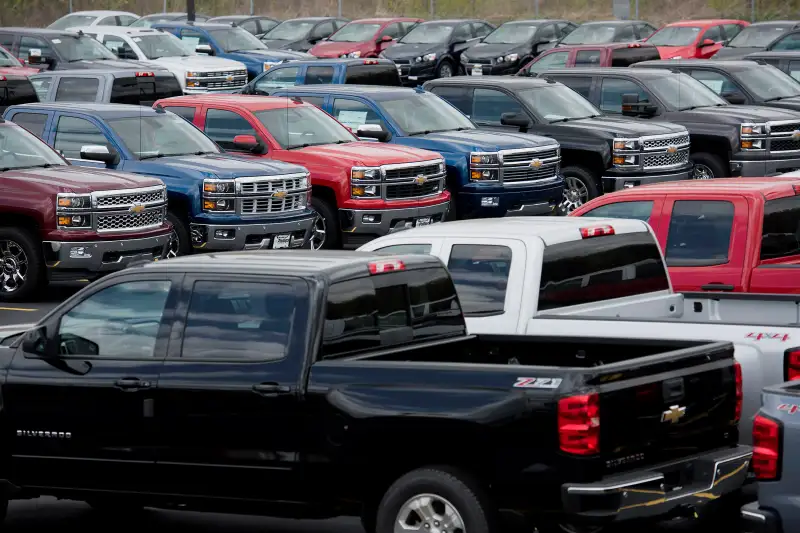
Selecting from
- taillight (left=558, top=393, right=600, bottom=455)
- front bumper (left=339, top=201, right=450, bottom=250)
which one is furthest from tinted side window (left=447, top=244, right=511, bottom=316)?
front bumper (left=339, top=201, right=450, bottom=250)

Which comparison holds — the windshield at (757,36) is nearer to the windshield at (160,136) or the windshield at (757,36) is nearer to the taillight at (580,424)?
the windshield at (160,136)

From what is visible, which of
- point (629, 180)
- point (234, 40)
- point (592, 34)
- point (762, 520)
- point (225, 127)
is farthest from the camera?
point (592, 34)

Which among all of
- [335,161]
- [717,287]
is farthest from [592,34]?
[717,287]

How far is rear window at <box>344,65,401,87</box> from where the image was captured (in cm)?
2917

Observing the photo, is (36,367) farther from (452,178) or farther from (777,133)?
(777,133)

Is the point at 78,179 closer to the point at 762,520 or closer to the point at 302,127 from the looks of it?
the point at 302,127

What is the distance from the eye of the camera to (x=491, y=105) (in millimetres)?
24266

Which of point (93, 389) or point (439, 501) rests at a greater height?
point (93, 389)

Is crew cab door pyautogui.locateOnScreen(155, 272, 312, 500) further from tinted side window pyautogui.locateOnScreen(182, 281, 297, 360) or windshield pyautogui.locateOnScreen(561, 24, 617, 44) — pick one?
windshield pyautogui.locateOnScreen(561, 24, 617, 44)

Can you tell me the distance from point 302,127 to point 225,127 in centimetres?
97

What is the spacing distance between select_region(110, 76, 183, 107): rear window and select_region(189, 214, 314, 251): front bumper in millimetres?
7951

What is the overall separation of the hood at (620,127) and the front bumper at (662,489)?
15038mm

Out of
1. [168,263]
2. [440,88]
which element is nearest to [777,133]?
[440,88]

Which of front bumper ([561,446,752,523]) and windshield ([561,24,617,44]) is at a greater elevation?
front bumper ([561,446,752,523])
